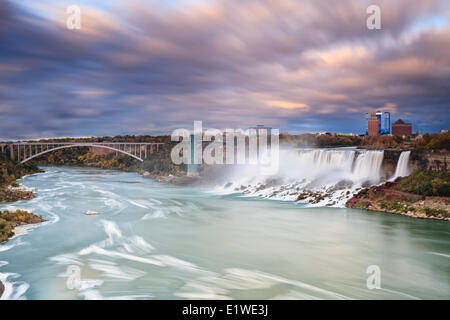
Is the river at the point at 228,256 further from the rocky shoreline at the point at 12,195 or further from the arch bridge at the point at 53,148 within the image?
the arch bridge at the point at 53,148

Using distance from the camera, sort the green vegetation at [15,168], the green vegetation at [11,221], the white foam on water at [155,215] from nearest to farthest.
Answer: the green vegetation at [11,221]
the white foam on water at [155,215]
the green vegetation at [15,168]

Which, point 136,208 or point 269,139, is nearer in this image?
point 136,208

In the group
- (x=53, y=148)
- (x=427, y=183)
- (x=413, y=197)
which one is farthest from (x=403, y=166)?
(x=53, y=148)

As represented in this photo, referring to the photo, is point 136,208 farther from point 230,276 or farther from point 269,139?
point 269,139

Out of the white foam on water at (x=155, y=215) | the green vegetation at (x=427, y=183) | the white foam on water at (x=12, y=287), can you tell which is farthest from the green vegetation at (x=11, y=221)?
the green vegetation at (x=427, y=183)
